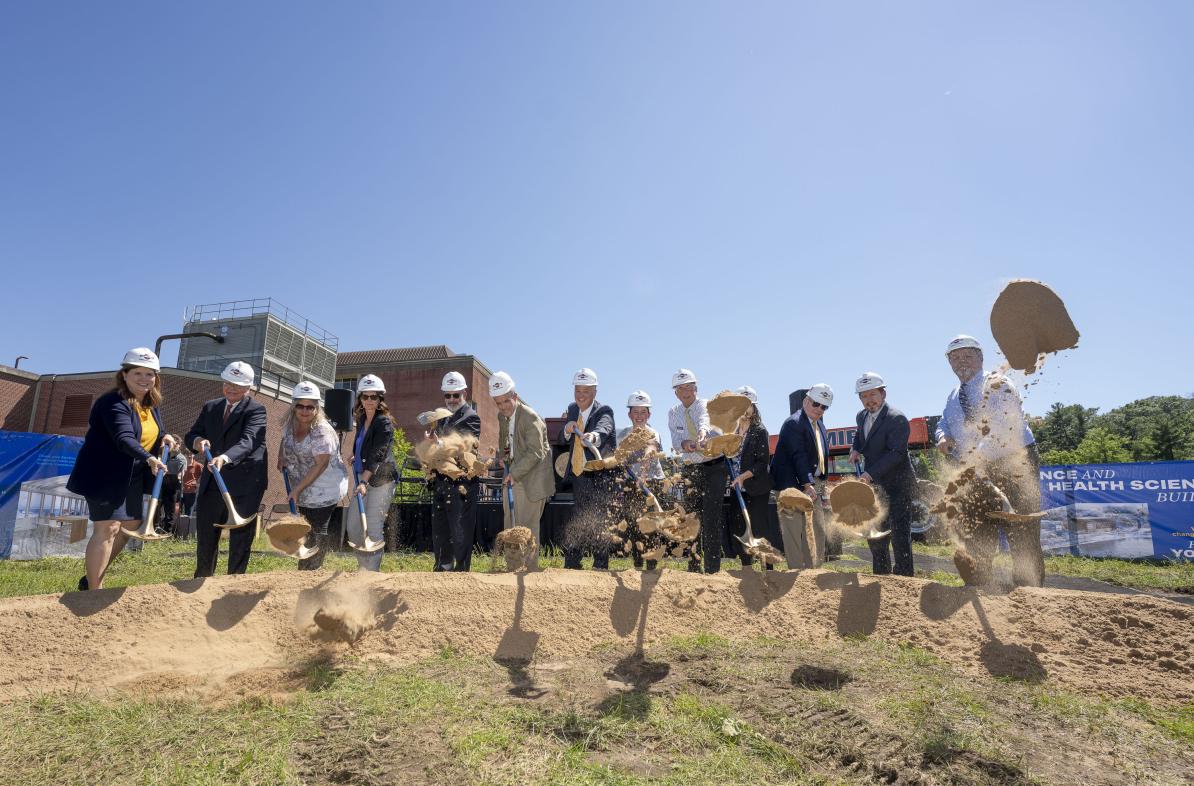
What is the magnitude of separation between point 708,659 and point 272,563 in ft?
22.0

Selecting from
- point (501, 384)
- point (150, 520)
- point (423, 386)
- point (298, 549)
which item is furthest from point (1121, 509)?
point (423, 386)

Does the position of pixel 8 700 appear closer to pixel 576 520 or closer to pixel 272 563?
pixel 576 520

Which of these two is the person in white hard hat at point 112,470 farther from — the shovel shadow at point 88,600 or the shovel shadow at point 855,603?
the shovel shadow at point 855,603

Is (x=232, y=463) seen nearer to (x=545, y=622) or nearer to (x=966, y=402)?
(x=545, y=622)

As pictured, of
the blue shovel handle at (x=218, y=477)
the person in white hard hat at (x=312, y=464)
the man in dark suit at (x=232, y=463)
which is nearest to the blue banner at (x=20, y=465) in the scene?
the man in dark suit at (x=232, y=463)

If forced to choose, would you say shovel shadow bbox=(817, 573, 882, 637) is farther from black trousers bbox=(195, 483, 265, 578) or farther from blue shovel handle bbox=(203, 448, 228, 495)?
blue shovel handle bbox=(203, 448, 228, 495)

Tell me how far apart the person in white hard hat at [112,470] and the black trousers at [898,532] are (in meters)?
5.31

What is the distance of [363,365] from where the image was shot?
137ft

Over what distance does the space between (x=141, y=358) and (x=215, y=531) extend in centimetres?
132

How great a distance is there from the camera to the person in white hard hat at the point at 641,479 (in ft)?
17.8

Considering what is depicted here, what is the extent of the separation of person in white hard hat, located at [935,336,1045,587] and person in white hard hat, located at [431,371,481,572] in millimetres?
3799

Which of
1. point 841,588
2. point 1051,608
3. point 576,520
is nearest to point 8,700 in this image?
point 576,520

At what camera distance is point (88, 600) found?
12.4 feet

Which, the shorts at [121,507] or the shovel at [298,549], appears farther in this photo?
the shovel at [298,549]
